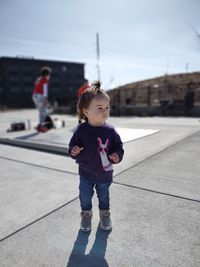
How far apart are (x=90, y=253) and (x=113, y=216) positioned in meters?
0.61

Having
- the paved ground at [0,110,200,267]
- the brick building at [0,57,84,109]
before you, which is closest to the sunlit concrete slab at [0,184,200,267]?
the paved ground at [0,110,200,267]

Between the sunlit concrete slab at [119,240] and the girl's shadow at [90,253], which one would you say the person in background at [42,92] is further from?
the girl's shadow at [90,253]

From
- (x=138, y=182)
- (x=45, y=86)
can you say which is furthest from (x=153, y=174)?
(x=45, y=86)

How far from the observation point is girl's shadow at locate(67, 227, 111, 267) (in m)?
1.91

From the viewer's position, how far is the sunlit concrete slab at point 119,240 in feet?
6.31

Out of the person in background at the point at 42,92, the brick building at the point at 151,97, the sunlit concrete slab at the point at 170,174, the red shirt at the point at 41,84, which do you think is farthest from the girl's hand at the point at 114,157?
the brick building at the point at 151,97

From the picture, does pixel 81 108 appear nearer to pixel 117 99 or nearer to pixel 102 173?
pixel 102 173

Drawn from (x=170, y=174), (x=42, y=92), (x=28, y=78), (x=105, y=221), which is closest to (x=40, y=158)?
(x=170, y=174)

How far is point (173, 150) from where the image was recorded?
5301mm

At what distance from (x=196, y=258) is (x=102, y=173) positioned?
3.21 feet

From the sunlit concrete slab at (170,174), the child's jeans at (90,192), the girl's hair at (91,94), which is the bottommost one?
the sunlit concrete slab at (170,174)

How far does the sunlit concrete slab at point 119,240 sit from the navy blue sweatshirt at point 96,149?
0.51 metres

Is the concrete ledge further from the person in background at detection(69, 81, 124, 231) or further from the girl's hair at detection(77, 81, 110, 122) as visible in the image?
the girl's hair at detection(77, 81, 110, 122)

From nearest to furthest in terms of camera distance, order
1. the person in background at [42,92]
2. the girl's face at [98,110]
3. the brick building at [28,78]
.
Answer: the girl's face at [98,110], the person in background at [42,92], the brick building at [28,78]
